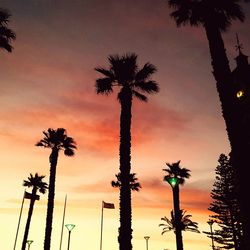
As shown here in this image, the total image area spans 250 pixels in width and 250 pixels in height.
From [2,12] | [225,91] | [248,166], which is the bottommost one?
[248,166]

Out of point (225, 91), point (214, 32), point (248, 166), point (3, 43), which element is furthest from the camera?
point (3, 43)

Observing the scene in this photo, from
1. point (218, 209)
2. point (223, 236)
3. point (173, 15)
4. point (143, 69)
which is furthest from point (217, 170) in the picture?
point (173, 15)

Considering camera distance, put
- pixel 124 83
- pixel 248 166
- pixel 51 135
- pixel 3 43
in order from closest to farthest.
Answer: pixel 248 166 → pixel 3 43 → pixel 124 83 → pixel 51 135

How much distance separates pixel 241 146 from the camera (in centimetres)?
1302

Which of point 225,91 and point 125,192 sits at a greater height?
point 225,91

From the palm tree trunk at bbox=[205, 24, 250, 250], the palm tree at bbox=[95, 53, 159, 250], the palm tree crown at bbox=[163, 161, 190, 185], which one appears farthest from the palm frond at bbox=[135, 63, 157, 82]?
the palm tree crown at bbox=[163, 161, 190, 185]

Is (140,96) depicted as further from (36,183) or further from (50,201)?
(36,183)

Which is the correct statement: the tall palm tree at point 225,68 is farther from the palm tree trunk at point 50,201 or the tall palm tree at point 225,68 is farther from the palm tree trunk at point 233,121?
the palm tree trunk at point 50,201

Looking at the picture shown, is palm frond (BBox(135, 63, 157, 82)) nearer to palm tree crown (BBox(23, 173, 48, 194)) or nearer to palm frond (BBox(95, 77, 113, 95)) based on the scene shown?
palm frond (BBox(95, 77, 113, 95))

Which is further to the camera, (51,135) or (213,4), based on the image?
(51,135)

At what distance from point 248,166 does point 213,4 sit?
954 cm

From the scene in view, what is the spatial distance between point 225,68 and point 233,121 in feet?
9.52

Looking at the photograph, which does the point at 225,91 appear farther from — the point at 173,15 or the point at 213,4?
the point at 173,15

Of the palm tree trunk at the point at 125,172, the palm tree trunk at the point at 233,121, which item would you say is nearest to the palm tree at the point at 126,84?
the palm tree trunk at the point at 125,172
